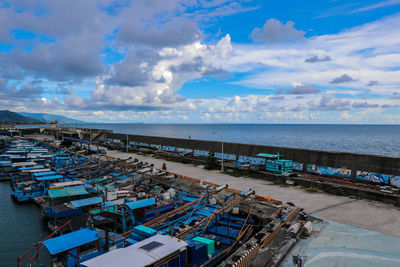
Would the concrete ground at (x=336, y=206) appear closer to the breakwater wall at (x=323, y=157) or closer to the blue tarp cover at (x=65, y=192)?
the breakwater wall at (x=323, y=157)

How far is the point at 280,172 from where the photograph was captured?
35938 mm

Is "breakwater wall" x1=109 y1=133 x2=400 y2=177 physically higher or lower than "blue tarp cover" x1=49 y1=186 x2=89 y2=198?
higher

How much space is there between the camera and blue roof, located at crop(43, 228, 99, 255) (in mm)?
13570

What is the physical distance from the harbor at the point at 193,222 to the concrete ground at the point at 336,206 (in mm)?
96

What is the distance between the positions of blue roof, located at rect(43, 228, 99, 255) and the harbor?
5 cm

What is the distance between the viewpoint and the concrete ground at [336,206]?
2078cm

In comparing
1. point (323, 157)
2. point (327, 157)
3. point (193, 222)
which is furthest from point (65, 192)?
point (327, 157)

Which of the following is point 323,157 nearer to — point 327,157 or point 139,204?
point 327,157

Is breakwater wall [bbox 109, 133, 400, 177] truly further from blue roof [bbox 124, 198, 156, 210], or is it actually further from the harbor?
blue roof [bbox 124, 198, 156, 210]

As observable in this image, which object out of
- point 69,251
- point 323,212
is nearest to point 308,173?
point 323,212

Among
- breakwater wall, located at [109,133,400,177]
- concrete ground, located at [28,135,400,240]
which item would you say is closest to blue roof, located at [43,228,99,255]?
concrete ground, located at [28,135,400,240]

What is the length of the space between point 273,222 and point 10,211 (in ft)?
107

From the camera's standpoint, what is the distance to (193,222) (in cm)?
2078

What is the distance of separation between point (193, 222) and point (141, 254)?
988 cm
